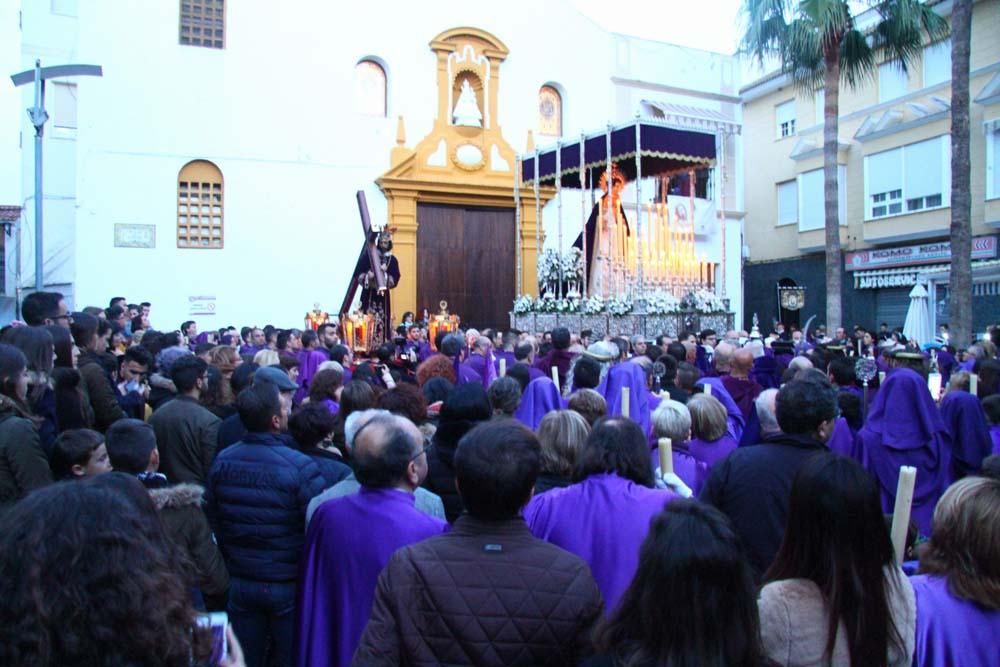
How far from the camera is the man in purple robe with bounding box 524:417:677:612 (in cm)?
317

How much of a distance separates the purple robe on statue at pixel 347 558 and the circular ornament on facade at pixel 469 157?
62.1 ft

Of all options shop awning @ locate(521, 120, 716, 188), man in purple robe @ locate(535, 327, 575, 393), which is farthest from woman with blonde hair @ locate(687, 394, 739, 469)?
shop awning @ locate(521, 120, 716, 188)

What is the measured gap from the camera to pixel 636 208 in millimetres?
18797

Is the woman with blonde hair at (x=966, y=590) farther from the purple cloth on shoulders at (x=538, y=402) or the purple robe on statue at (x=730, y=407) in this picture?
the purple cloth on shoulders at (x=538, y=402)

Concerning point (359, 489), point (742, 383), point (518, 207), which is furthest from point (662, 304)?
point (359, 489)

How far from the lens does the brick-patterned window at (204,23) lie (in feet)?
61.9

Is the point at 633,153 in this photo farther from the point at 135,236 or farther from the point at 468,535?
the point at 468,535

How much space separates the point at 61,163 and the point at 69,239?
5.96 feet

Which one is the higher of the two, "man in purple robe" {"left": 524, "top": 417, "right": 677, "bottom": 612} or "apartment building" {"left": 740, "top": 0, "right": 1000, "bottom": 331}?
"apartment building" {"left": 740, "top": 0, "right": 1000, "bottom": 331}

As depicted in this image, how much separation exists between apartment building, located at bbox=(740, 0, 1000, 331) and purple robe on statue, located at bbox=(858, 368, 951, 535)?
18.4m

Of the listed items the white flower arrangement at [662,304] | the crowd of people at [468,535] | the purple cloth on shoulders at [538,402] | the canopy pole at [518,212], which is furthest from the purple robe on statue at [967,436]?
the canopy pole at [518,212]

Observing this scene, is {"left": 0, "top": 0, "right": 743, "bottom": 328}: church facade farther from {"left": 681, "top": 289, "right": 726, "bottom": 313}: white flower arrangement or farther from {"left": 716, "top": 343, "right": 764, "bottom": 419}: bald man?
{"left": 716, "top": 343, "right": 764, "bottom": 419}: bald man

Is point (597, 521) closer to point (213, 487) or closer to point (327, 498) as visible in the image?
point (327, 498)

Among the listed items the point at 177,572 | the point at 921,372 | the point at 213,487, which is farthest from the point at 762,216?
the point at 177,572
